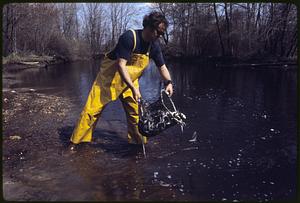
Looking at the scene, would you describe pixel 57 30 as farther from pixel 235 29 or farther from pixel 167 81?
pixel 167 81

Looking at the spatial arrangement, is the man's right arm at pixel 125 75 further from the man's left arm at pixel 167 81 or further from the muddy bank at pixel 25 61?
the muddy bank at pixel 25 61

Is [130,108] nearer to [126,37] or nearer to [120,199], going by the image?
[126,37]

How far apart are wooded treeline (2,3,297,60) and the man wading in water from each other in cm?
1491

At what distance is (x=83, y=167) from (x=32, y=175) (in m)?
0.67

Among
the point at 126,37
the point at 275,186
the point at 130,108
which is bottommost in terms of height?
the point at 275,186

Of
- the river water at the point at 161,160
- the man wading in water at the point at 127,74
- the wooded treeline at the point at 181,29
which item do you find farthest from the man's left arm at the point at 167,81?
the wooded treeline at the point at 181,29

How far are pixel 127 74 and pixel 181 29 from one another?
33.6 metres

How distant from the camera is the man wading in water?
15.4 feet

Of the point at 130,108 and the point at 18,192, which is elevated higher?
the point at 130,108

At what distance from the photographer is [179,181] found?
4.27m

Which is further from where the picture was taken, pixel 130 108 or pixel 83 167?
pixel 130 108

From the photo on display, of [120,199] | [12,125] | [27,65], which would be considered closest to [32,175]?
[120,199]

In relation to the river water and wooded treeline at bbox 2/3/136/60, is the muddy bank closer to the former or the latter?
wooded treeline at bbox 2/3/136/60

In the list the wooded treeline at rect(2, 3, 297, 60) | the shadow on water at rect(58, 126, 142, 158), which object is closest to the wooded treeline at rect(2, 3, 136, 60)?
the wooded treeline at rect(2, 3, 297, 60)
